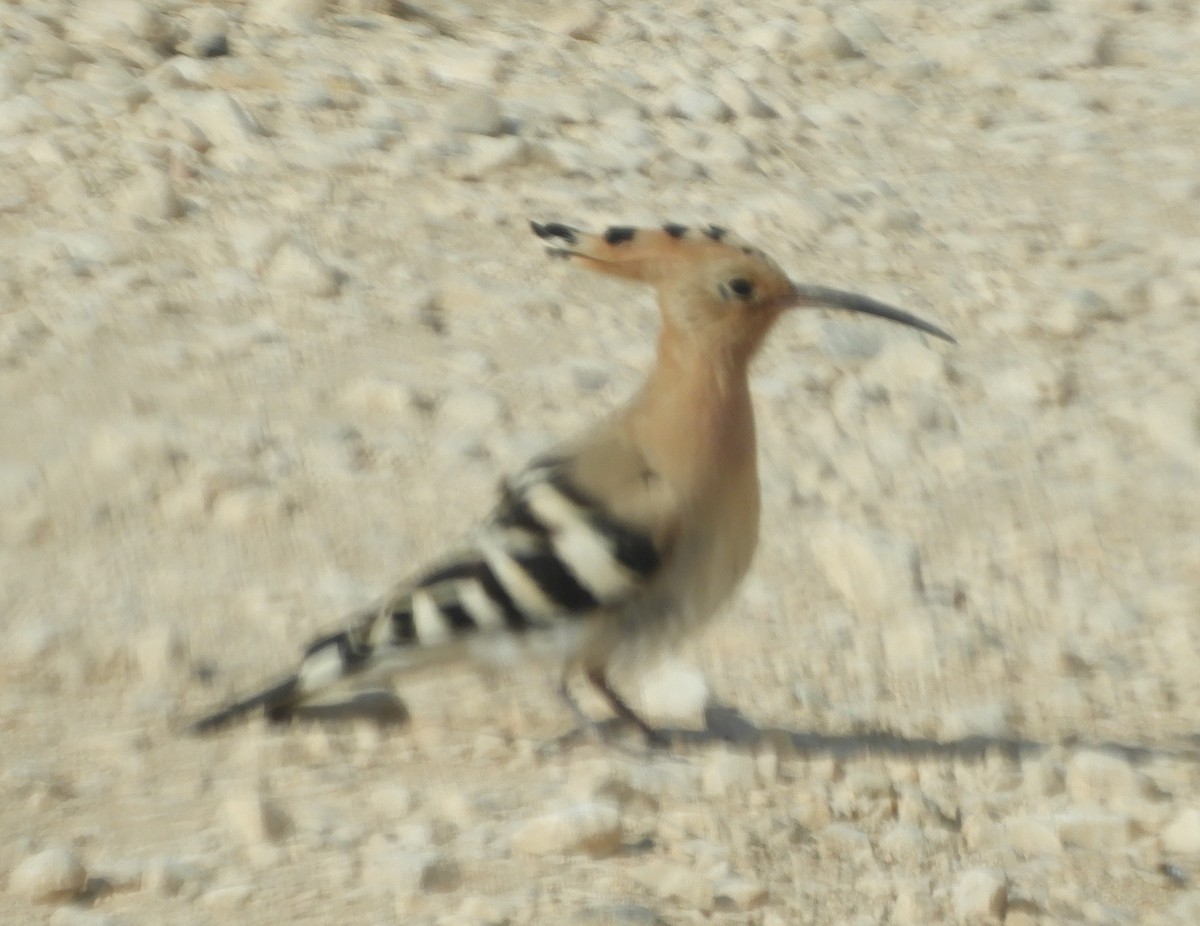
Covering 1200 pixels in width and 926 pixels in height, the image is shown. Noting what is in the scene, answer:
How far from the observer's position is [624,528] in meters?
3.56

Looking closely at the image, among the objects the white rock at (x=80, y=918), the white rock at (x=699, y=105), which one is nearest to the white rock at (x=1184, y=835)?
the white rock at (x=80, y=918)

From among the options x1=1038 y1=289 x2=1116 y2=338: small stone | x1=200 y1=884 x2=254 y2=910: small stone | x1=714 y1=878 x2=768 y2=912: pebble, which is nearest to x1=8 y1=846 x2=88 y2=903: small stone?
x1=200 y1=884 x2=254 y2=910: small stone

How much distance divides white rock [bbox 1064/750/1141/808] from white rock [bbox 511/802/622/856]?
880 mm

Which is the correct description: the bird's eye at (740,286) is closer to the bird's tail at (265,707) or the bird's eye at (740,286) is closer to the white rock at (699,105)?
the bird's tail at (265,707)

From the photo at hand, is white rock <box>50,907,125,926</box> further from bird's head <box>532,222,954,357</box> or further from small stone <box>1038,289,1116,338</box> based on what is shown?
small stone <box>1038,289,1116,338</box>

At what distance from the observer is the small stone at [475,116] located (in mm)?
5852

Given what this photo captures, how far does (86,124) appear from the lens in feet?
18.5

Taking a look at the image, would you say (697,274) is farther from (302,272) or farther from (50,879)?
(302,272)

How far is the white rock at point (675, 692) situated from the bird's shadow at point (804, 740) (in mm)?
27

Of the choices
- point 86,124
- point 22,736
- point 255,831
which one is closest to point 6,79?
point 86,124

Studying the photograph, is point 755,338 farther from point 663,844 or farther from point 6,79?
point 6,79

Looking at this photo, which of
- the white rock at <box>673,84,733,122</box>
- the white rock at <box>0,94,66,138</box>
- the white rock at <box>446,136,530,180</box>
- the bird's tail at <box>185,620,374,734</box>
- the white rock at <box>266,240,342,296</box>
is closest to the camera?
the bird's tail at <box>185,620,374,734</box>

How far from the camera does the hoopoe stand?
11.6 feet

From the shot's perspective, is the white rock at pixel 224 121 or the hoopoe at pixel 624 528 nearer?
the hoopoe at pixel 624 528
